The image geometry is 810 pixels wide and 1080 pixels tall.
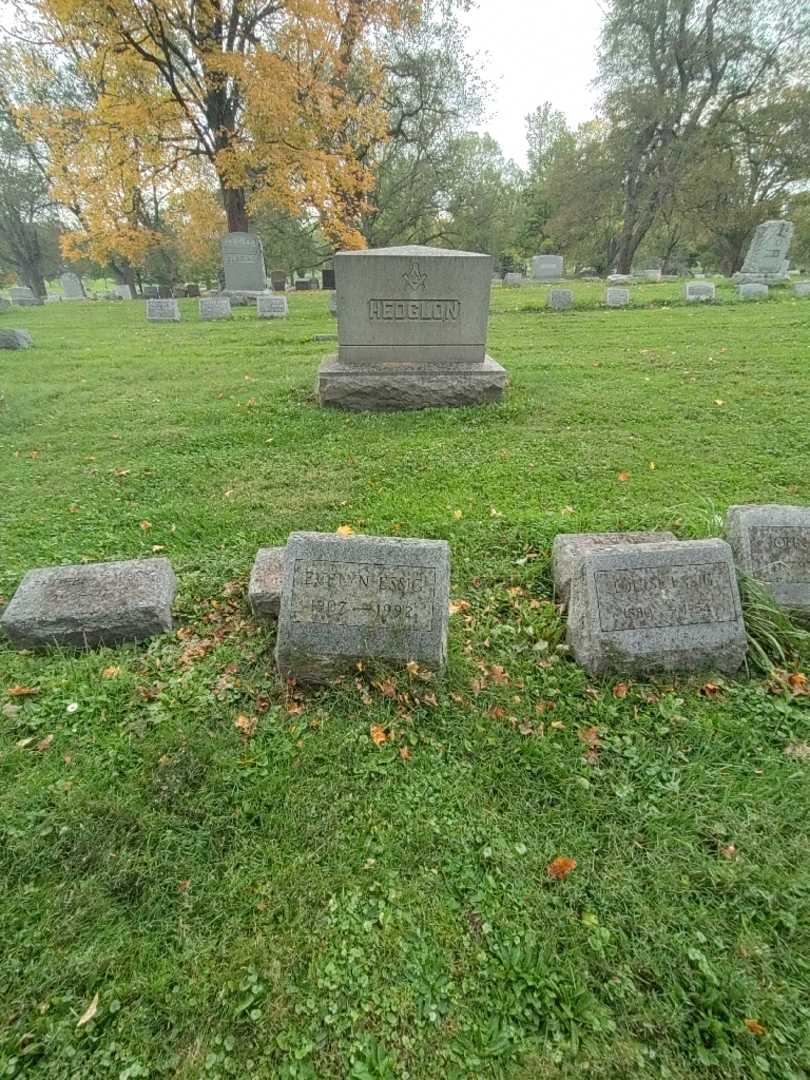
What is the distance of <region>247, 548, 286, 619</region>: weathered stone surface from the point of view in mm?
2953

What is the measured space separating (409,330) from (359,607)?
5095mm

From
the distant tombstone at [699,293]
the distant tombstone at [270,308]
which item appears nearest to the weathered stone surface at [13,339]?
the distant tombstone at [270,308]

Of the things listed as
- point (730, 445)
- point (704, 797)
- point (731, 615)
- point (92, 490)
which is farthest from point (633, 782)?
point (92, 490)

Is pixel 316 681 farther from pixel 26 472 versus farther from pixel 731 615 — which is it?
pixel 26 472

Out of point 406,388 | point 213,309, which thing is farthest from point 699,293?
point 213,309

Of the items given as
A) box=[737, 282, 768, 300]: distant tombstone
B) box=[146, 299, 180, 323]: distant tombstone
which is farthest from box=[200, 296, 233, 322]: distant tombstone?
box=[737, 282, 768, 300]: distant tombstone

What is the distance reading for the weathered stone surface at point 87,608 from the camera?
9.33 feet

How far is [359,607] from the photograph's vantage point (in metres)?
2.60

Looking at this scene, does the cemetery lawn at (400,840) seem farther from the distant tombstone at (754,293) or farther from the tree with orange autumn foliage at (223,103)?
the tree with orange autumn foliage at (223,103)

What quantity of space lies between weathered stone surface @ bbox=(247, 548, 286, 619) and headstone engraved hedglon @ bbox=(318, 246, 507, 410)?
3.83m

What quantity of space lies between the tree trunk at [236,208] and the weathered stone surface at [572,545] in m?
18.7

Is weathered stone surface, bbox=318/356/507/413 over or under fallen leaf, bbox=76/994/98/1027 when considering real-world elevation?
over

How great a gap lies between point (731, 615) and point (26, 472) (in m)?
5.86

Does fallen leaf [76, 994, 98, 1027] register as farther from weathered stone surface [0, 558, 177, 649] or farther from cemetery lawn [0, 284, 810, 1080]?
weathered stone surface [0, 558, 177, 649]
